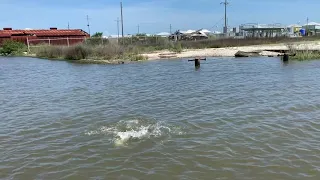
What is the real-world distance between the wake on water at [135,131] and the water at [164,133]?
29 millimetres

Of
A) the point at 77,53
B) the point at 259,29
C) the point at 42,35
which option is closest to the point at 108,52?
the point at 77,53

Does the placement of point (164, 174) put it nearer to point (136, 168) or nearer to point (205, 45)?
point (136, 168)

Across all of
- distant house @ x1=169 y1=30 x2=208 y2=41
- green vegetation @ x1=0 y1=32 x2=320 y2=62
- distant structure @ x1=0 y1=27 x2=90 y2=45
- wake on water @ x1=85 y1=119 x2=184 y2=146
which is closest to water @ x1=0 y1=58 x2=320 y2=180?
wake on water @ x1=85 y1=119 x2=184 y2=146

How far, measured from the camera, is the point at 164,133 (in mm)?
9883

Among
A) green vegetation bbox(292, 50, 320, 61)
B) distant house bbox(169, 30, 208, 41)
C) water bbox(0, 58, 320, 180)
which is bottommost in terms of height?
water bbox(0, 58, 320, 180)

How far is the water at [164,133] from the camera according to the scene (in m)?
7.40

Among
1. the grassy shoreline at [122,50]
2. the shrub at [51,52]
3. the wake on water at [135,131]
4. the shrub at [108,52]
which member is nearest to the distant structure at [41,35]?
the grassy shoreline at [122,50]

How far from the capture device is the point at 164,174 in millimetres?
7125

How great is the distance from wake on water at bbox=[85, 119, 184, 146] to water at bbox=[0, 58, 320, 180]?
0.03 m

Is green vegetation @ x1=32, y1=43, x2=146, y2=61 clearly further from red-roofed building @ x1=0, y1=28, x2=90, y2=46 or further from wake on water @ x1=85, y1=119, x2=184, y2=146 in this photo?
wake on water @ x1=85, y1=119, x2=184, y2=146

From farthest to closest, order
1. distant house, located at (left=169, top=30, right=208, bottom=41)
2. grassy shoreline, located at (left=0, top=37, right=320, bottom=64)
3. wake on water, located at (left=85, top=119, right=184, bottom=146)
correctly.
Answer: distant house, located at (left=169, top=30, right=208, bottom=41) < grassy shoreline, located at (left=0, top=37, right=320, bottom=64) < wake on water, located at (left=85, top=119, right=184, bottom=146)

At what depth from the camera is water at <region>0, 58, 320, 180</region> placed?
7398mm

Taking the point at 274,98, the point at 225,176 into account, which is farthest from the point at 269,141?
the point at 274,98

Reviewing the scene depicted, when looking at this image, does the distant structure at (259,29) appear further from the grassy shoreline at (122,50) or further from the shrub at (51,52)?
the shrub at (51,52)
